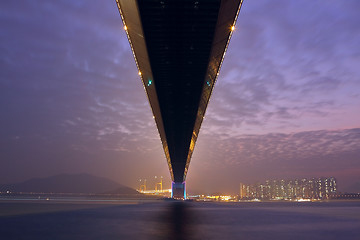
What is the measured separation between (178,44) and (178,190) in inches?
3804

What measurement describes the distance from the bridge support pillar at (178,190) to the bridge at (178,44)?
267 ft

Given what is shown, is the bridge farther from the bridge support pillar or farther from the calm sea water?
the bridge support pillar

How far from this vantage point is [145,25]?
52.6ft

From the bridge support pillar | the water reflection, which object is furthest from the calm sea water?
the bridge support pillar

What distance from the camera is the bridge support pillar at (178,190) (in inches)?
4341

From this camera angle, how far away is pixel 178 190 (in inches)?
4382

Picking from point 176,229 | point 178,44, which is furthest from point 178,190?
point 176,229

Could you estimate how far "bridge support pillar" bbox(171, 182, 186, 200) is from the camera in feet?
362

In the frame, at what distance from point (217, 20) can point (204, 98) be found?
13109 millimetres

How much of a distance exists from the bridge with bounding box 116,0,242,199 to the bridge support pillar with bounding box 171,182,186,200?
3210 inches

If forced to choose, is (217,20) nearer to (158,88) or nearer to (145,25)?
(145,25)

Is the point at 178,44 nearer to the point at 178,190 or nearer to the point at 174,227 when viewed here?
the point at 174,227

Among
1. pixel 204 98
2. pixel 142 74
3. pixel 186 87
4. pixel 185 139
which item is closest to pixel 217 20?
pixel 142 74

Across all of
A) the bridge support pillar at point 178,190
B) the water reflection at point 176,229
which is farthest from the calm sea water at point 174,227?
the bridge support pillar at point 178,190
